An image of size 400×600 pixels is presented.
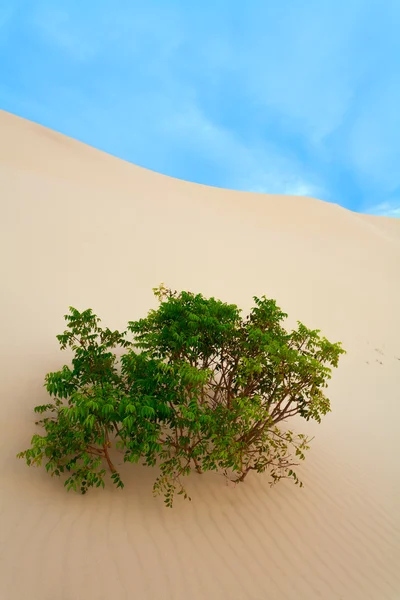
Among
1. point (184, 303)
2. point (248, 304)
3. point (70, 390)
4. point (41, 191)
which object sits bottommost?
point (70, 390)

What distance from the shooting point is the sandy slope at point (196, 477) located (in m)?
3.52

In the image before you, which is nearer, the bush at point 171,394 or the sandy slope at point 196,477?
the sandy slope at point 196,477

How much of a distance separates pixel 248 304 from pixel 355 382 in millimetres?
4730

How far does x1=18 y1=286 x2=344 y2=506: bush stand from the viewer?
12.7 feet

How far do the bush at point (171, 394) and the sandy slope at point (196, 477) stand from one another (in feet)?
1.37

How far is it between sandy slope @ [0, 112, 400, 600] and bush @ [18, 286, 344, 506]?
0.42m

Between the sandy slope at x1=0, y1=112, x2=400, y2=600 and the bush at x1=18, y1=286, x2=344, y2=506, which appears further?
the bush at x1=18, y1=286, x2=344, y2=506

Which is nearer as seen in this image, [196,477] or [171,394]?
[171,394]

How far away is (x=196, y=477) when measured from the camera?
4973 mm

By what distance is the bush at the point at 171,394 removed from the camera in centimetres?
386

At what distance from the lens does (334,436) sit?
7.34 metres

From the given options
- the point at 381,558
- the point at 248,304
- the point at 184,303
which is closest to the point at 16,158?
the point at 248,304

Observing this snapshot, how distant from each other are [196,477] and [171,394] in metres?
1.76

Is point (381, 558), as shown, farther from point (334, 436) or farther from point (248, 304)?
point (248, 304)
